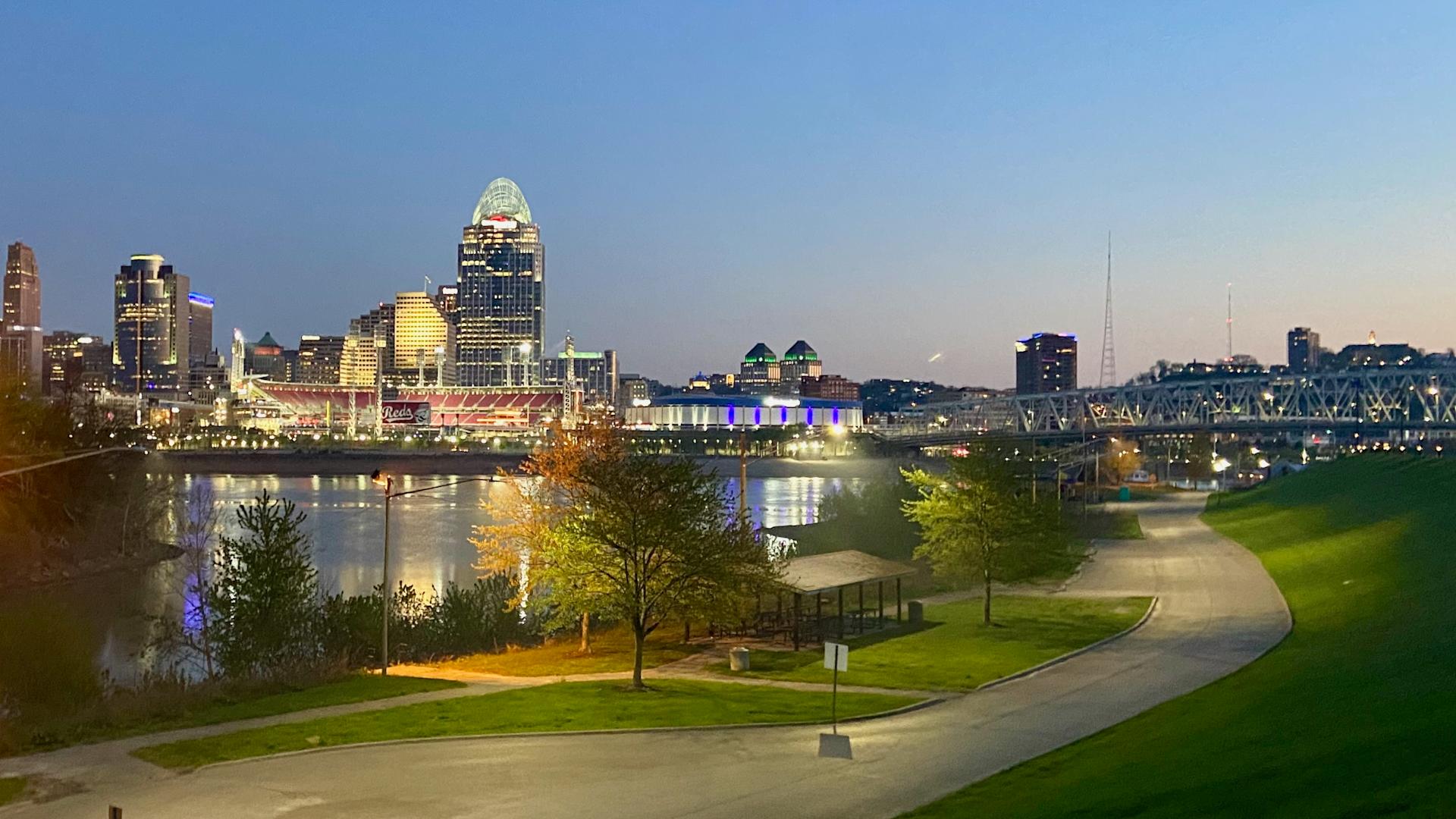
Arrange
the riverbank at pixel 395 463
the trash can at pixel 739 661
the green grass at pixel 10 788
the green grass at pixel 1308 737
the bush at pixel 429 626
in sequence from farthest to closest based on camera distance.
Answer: the riverbank at pixel 395 463, the bush at pixel 429 626, the trash can at pixel 739 661, the green grass at pixel 10 788, the green grass at pixel 1308 737

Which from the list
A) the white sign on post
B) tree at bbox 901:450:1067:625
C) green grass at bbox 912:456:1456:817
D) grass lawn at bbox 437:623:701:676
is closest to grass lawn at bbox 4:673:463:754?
grass lawn at bbox 437:623:701:676

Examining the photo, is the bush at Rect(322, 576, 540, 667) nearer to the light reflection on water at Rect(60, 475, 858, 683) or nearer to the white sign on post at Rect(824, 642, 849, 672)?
the light reflection on water at Rect(60, 475, 858, 683)

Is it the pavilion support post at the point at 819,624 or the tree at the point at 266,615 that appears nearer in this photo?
the tree at the point at 266,615

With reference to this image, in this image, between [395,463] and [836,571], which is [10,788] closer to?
[836,571]

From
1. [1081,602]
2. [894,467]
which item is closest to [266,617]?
[1081,602]

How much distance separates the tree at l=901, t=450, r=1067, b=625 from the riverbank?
11960 centimetres

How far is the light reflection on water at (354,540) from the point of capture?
2039 inches

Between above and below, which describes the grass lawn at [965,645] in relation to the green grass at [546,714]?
below

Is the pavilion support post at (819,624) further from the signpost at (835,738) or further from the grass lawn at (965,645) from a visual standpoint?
the signpost at (835,738)

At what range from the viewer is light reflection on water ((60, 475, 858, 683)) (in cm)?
5178

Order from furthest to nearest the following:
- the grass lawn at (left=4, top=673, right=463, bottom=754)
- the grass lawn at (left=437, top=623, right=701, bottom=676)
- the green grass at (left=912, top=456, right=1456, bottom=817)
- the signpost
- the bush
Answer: the bush → the grass lawn at (left=437, top=623, right=701, bottom=676) → the grass lawn at (left=4, top=673, right=463, bottom=754) → the signpost → the green grass at (left=912, top=456, right=1456, bottom=817)

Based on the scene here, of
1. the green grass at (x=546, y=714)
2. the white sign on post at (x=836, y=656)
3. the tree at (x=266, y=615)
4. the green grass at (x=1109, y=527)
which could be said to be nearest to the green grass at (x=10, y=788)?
the green grass at (x=546, y=714)

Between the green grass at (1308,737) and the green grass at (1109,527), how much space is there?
Result: 92.5 feet

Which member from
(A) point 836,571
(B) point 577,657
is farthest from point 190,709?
(A) point 836,571
